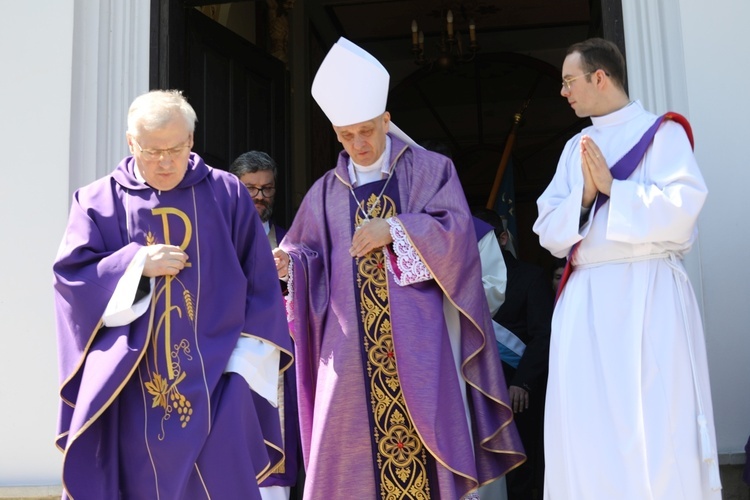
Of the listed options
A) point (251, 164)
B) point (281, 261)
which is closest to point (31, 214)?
point (251, 164)

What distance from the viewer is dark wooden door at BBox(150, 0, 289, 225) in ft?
18.8

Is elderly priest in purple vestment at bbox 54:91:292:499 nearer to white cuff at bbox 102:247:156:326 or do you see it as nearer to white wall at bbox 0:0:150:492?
white cuff at bbox 102:247:156:326

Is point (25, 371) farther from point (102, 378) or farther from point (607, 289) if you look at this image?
point (607, 289)

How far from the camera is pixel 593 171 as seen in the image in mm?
4164

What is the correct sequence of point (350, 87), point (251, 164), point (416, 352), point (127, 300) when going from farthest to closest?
point (251, 164) < point (350, 87) < point (416, 352) < point (127, 300)

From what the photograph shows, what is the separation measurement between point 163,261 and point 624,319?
168 cm

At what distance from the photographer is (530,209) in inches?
467

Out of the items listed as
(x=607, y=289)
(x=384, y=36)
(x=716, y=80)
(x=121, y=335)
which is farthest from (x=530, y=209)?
(x=121, y=335)

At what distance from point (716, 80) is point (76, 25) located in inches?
120

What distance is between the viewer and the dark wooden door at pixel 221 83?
18.8ft


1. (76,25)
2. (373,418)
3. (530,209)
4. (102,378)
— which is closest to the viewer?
(102,378)

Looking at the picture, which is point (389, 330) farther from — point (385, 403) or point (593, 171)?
point (593, 171)

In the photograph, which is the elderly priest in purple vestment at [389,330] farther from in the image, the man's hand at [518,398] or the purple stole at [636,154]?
the man's hand at [518,398]

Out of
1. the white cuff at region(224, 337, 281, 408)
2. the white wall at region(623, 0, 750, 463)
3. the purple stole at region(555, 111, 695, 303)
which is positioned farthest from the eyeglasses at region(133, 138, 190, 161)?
the white wall at region(623, 0, 750, 463)
